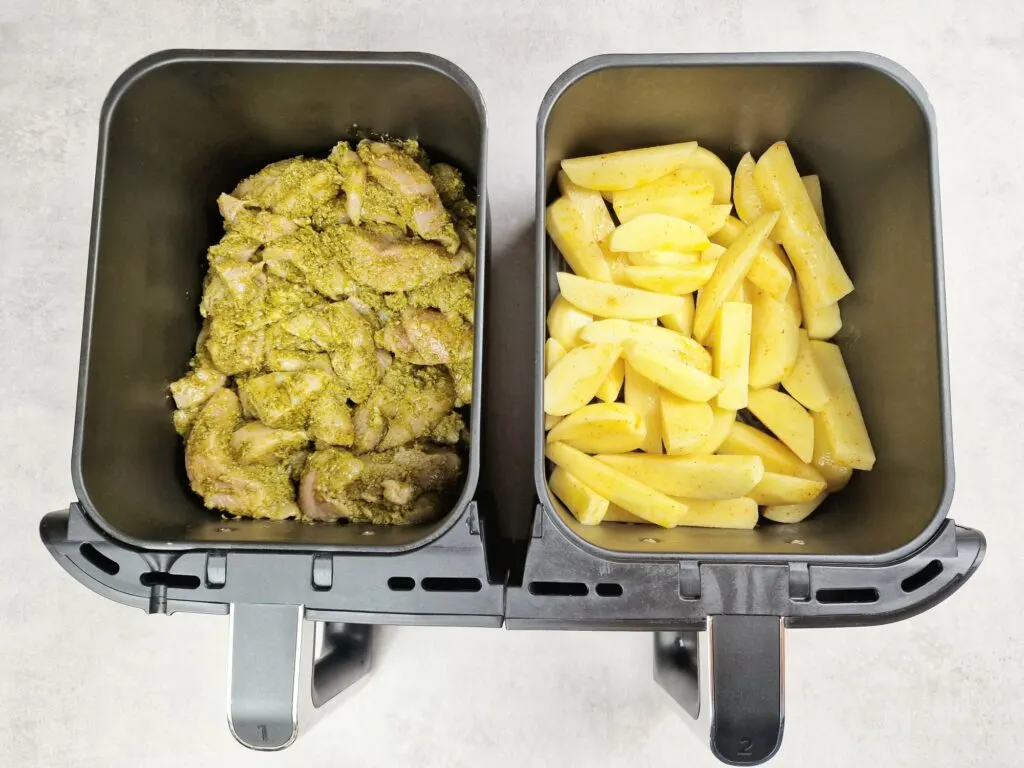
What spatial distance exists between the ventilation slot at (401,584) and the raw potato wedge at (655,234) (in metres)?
0.57

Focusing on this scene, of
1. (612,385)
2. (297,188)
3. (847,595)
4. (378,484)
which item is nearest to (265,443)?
(378,484)

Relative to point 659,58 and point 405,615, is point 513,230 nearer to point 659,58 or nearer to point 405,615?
point 659,58

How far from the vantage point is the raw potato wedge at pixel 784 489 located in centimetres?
110

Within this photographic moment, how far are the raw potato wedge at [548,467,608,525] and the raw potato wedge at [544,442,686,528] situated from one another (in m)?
0.01

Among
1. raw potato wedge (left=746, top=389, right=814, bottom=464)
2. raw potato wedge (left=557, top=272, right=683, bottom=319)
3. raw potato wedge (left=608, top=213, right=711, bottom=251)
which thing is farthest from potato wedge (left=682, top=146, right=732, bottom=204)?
raw potato wedge (left=746, top=389, right=814, bottom=464)

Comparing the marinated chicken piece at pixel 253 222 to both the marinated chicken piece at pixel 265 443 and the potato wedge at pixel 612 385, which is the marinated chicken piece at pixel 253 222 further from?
the potato wedge at pixel 612 385

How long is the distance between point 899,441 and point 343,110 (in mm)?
995

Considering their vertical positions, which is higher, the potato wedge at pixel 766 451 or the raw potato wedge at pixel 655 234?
the raw potato wedge at pixel 655 234

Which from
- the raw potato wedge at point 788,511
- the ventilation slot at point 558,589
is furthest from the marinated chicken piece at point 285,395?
the raw potato wedge at point 788,511

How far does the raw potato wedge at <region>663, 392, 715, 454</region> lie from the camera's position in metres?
1.08

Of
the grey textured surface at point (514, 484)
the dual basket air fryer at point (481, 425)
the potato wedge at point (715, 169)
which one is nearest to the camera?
the dual basket air fryer at point (481, 425)

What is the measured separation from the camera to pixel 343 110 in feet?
3.90

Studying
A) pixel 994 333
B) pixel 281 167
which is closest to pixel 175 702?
pixel 281 167

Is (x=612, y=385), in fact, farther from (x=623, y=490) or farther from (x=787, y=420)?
(x=787, y=420)
